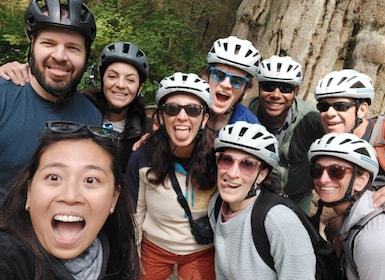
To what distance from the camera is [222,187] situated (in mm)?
3176

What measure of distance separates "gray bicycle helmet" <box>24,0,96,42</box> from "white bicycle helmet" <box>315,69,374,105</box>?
270 centimetres

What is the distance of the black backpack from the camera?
2715 mm

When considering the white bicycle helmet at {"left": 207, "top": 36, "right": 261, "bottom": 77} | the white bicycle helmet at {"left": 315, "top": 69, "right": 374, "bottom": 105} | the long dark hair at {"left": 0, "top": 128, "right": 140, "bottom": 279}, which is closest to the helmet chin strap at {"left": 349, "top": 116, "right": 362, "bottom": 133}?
the white bicycle helmet at {"left": 315, "top": 69, "right": 374, "bottom": 105}

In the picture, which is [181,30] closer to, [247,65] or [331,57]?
[331,57]

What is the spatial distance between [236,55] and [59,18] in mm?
2335

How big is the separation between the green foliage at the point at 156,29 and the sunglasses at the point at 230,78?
241 inches

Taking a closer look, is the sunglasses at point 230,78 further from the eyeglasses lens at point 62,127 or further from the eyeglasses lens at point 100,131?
the eyeglasses lens at point 62,127

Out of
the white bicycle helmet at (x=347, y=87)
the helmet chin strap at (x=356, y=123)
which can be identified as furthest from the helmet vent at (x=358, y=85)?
the helmet chin strap at (x=356, y=123)

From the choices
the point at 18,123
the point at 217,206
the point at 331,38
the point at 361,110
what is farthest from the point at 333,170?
the point at 331,38

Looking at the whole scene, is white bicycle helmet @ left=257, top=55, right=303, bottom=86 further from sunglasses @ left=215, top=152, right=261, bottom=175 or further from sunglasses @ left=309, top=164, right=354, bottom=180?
sunglasses @ left=215, top=152, right=261, bottom=175

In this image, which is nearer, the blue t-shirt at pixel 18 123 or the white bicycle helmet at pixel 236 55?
the blue t-shirt at pixel 18 123

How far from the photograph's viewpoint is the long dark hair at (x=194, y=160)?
3.42 m

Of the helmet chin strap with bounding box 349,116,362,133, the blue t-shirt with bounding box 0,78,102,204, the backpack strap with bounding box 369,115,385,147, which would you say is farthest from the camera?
the helmet chin strap with bounding box 349,116,362,133

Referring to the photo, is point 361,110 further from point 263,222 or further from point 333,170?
point 263,222
